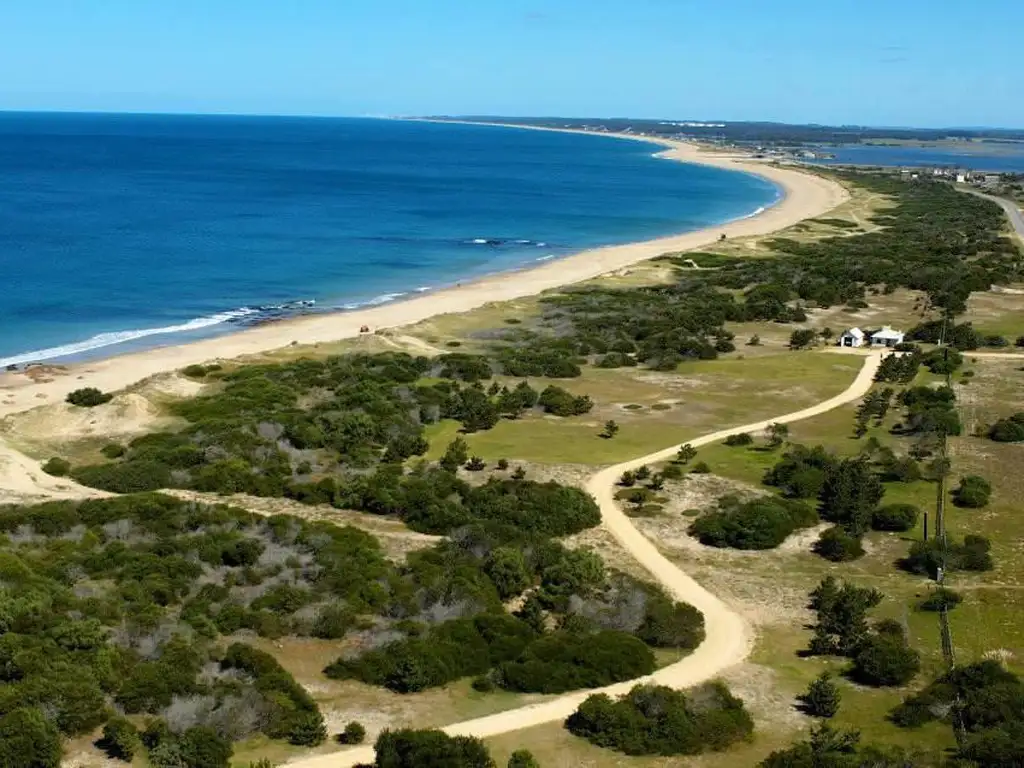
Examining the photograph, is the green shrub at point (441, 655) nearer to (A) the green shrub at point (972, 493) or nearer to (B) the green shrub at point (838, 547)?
(B) the green shrub at point (838, 547)

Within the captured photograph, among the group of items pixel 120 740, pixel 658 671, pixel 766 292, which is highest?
pixel 766 292

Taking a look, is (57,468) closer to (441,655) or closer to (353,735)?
(441,655)

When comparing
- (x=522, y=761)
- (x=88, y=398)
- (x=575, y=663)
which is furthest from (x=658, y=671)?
(x=88, y=398)

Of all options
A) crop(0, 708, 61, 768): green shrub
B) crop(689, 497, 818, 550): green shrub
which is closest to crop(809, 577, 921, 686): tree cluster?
crop(689, 497, 818, 550): green shrub

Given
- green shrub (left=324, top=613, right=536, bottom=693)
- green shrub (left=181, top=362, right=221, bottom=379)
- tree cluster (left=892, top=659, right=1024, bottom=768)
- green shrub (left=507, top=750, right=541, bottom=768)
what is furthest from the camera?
green shrub (left=181, top=362, right=221, bottom=379)

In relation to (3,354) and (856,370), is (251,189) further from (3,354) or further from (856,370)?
(856,370)

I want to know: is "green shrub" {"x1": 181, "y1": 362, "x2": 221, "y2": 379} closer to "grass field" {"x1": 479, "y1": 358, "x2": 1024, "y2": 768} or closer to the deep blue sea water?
→ the deep blue sea water

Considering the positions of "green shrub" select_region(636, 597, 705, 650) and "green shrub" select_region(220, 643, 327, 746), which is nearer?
"green shrub" select_region(220, 643, 327, 746)

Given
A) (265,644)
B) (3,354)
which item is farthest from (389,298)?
(265,644)
